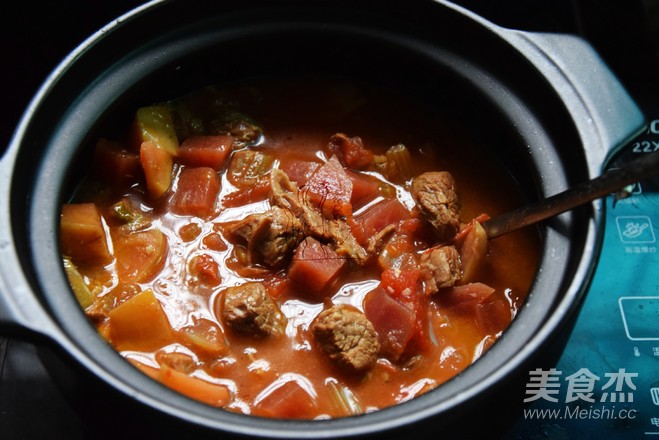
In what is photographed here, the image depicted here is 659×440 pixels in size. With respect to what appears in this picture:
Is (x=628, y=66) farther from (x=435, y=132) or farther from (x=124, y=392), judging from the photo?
(x=124, y=392)

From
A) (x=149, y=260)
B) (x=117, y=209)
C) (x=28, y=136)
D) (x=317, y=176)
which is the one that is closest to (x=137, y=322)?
(x=149, y=260)

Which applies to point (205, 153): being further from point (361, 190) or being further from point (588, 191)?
point (588, 191)

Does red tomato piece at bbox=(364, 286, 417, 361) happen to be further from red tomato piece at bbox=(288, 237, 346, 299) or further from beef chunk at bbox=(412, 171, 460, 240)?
beef chunk at bbox=(412, 171, 460, 240)

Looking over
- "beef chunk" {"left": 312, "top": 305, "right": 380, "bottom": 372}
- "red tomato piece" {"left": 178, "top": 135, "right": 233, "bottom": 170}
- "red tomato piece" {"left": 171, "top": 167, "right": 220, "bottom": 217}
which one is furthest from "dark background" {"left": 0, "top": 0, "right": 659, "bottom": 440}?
"beef chunk" {"left": 312, "top": 305, "right": 380, "bottom": 372}

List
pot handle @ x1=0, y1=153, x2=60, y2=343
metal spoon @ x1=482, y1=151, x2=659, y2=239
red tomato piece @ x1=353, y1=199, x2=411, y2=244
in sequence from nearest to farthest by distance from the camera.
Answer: pot handle @ x1=0, y1=153, x2=60, y2=343 → metal spoon @ x1=482, y1=151, x2=659, y2=239 → red tomato piece @ x1=353, y1=199, x2=411, y2=244

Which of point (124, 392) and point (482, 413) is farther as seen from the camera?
point (482, 413)

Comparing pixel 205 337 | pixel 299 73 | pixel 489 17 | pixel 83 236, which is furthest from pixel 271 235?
pixel 489 17
